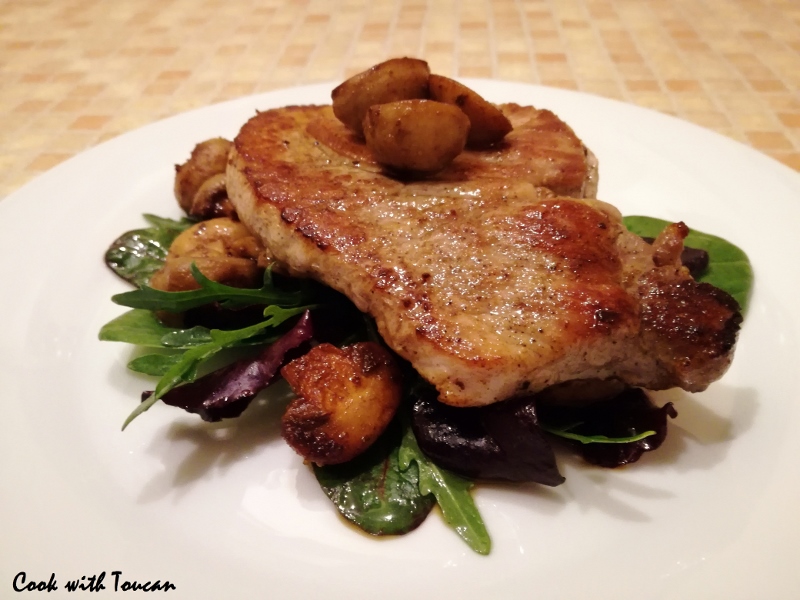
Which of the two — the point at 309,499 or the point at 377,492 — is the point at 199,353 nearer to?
the point at 309,499

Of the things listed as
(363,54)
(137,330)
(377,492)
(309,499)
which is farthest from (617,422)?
(363,54)

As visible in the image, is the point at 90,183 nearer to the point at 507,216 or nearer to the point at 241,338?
the point at 241,338

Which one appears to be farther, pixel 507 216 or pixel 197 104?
pixel 197 104

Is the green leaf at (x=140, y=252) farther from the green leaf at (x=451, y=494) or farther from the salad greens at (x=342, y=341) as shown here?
the green leaf at (x=451, y=494)

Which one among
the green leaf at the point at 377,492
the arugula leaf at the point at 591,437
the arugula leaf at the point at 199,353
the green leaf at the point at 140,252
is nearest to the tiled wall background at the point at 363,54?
the green leaf at the point at 140,252

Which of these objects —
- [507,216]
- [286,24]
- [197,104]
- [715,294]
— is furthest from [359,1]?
[715,294]
